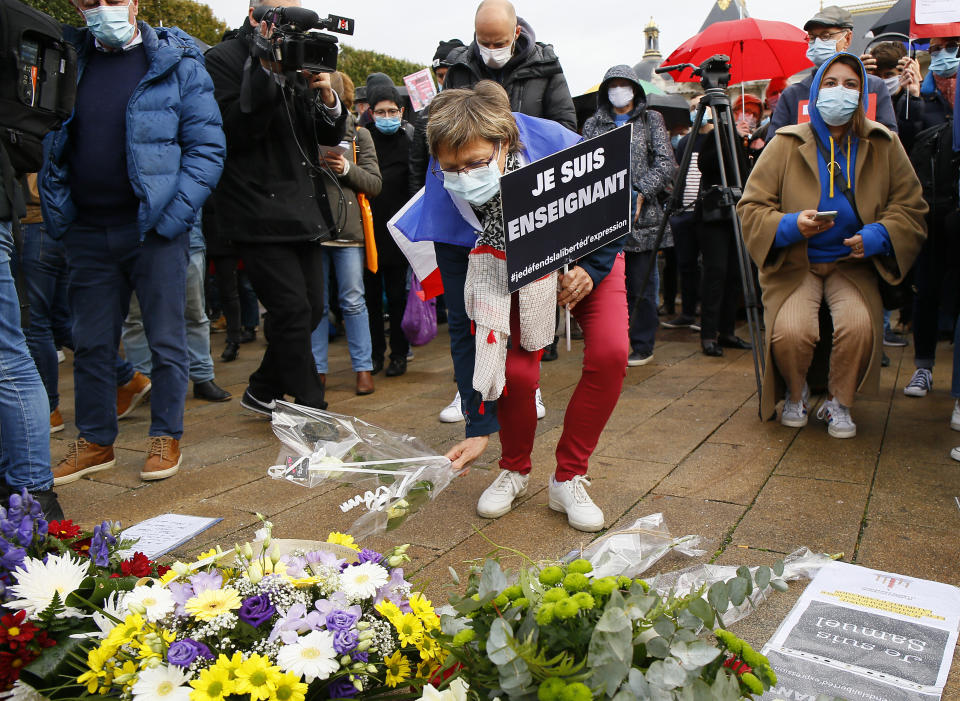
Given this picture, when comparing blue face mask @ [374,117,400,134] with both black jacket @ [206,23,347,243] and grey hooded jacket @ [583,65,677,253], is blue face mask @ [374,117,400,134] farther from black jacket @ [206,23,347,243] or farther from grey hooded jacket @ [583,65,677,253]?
black jacket @ [206,23,347,243]

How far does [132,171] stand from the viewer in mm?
3352

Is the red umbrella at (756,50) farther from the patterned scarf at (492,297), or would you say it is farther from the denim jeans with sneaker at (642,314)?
the patterned scarf at (492,297)

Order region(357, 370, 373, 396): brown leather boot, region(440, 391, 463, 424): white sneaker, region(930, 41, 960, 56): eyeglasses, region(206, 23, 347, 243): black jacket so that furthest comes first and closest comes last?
region(357, 370, 373, 396): brown leather boot → region(930, 41, 960, 56): eyeglasses → region(440, 391, 463, 424): white sneaker → region(206, 23, 347, 243): black jacket

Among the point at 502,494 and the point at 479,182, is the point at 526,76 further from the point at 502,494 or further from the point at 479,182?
the point at 502,494

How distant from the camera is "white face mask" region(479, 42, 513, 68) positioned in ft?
13.0

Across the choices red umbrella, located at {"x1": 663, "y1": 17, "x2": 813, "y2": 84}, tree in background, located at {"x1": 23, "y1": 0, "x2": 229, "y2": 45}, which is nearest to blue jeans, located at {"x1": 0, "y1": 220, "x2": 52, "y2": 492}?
red umbrella, located at {"x1": 663, "y1": 17, "x2": 813, "y2": 84}

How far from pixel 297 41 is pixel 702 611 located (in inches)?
131

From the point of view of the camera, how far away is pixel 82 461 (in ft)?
11.6

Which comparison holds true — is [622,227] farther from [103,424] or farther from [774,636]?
[103,424]

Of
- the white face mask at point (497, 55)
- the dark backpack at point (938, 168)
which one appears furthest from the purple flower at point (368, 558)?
the dark backpack at point (938, 168)

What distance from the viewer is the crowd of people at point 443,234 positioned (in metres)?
2.68

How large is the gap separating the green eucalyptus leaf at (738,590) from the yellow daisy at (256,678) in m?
0.70

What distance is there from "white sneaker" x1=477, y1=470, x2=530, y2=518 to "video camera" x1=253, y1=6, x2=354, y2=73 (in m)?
2.19

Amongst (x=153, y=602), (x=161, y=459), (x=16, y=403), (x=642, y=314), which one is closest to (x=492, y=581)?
(x=153, y=602)
